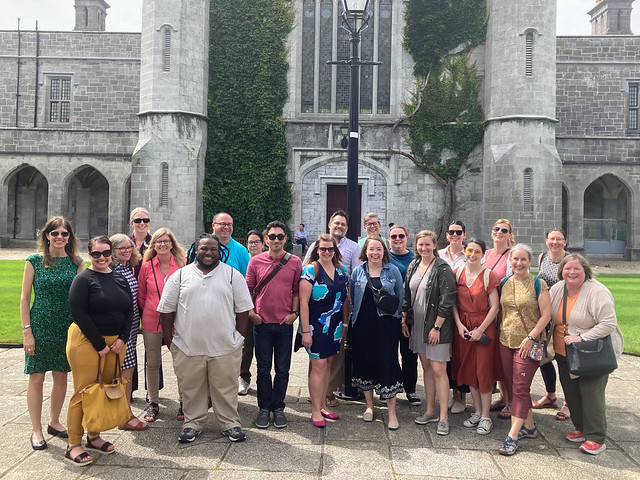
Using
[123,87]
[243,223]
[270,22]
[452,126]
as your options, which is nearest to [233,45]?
[270,22]

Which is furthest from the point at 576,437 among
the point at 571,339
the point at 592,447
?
the point at 571,339

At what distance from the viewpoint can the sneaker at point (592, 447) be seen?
401 cm

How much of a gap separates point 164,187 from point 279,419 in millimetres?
13450

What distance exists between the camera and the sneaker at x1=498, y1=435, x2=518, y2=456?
3.95 meters

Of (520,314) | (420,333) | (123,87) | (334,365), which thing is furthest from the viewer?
(123,87)

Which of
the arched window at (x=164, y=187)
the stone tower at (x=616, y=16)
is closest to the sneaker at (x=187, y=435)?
the arched window at (x=164, y=187)

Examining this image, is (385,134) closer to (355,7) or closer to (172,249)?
(355,7)

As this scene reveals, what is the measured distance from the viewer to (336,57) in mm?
18156

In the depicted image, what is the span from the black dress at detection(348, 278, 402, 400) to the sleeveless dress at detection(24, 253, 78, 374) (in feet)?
8.03

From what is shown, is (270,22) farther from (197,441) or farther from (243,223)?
(197,441)

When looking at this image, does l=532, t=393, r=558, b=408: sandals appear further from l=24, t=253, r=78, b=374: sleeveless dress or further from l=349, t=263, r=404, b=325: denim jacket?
l=24, t=253, r=78, b=374: sleeveless dress

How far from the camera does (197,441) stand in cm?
414

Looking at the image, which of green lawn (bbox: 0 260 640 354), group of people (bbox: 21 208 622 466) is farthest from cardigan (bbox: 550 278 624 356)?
green lawn (bbox: 0 260 640 354)

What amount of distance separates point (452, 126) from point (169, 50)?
9.72 meters
